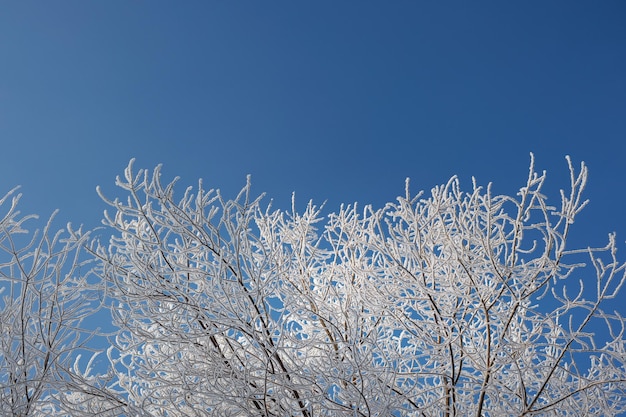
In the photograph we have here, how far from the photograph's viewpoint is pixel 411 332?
4273 mm

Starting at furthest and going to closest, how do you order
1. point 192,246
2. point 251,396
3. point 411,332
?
point 411,332 → point 192,246 → point 251,396

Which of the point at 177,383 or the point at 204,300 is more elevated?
the point at 204,300

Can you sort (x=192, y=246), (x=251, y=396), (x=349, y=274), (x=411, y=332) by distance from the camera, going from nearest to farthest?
(x=251, y=396)
(x=192, y=246)
(x=411, y=332)
(x=349, y=274)

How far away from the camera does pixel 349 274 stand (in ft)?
17.8

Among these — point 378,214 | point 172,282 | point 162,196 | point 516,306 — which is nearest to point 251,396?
point 172,282

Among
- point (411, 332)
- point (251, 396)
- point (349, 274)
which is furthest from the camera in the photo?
point (349, 274)

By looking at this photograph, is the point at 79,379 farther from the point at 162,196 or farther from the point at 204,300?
the point at 162,196

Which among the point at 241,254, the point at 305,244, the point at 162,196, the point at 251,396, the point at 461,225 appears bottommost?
the point at 251,396

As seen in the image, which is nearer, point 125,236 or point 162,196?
point 162,196

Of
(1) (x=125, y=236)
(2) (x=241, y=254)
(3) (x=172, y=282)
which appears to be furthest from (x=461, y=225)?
(1) (x=125, y=236)

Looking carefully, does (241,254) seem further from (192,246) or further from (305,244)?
(305,244)

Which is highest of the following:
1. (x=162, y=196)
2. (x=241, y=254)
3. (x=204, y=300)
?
(x=162, y=196)

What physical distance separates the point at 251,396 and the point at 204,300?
68 cm

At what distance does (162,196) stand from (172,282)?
57cm
